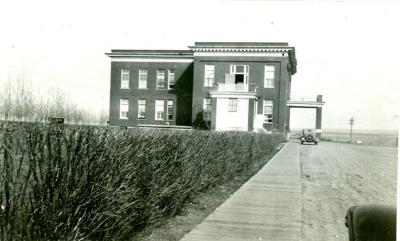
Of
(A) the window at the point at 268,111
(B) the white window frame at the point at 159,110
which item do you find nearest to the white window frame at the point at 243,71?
(A) the window at the point at 268,111

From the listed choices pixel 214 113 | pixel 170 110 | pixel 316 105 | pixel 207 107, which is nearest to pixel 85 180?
pixel 214 113

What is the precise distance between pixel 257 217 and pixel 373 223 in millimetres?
4747

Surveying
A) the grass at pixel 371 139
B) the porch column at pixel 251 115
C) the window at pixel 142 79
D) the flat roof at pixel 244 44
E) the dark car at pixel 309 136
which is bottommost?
the grass at pixel 371 139

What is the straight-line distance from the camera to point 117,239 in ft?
16.4

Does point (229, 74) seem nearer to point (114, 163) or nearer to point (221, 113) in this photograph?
point (221, 113)

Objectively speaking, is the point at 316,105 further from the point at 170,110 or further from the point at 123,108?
the point at 123,108

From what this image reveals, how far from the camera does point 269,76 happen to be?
43969mm

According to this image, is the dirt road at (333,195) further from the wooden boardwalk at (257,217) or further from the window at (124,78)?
the window at (124,78)

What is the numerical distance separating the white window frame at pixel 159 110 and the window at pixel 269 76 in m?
11.9

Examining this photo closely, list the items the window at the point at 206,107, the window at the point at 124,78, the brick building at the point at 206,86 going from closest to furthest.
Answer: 1. the brick building at the point at 206,86
2. the window at the point at 206,107
3. the window at the point at 124,78

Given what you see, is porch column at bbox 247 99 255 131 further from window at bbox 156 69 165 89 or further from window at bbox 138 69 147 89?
window at bbox 138 69 147 89

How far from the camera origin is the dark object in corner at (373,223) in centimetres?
269

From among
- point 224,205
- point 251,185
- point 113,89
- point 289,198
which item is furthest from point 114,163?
point 113,89

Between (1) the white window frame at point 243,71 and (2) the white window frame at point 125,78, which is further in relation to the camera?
(2) the white window frame at point 125,78
